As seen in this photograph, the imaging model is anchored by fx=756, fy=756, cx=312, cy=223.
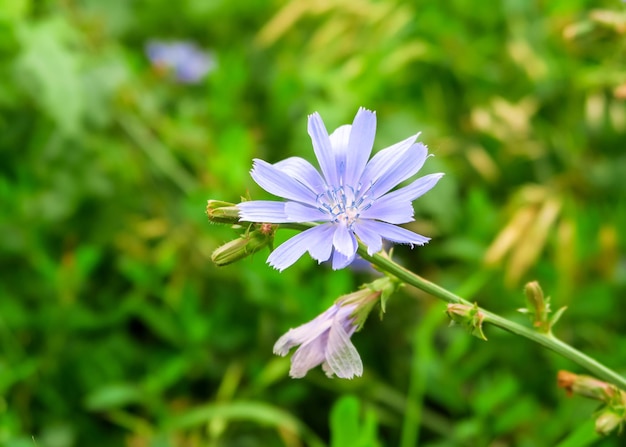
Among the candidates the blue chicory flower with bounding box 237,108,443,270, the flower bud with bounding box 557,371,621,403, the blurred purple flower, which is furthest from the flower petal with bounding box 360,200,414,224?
the blurred purple flower

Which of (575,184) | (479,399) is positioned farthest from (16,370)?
(575,184)

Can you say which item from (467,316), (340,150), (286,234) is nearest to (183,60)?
(286,234)

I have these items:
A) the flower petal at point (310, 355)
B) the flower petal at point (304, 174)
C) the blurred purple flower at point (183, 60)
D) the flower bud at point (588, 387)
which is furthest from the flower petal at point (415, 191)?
the blurred purple flower at point (183, 60)

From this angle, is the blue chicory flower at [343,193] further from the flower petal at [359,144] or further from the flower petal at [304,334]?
the flower petal at [304,334]

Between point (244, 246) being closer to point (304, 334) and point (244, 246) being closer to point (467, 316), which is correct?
point (304, 334)

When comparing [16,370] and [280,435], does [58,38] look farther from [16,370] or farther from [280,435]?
[280,435]

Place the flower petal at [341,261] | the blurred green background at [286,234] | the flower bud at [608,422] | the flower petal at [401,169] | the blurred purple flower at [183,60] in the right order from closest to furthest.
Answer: the flower petal at [341,261]
the flower petal at [401,169]
the flower bud at [608,422]
the blurred green background at [286,234]
the blurred purple flower at [183,60]
